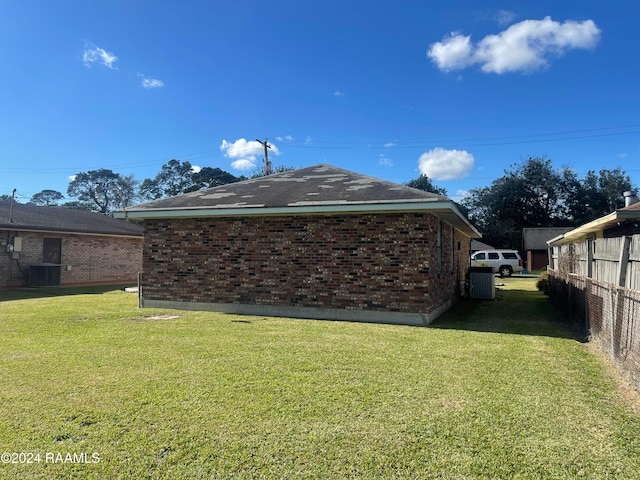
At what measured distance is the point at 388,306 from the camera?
836 centimetres

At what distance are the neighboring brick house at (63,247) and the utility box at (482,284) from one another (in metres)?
16.3

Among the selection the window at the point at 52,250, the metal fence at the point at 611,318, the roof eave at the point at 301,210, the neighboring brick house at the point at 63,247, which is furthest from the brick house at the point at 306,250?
the window at the point at 52,250

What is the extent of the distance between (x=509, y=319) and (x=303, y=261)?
4.84 m

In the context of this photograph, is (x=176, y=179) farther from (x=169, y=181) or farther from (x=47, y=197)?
(x=47, y=197)

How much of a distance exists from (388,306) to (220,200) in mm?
4860

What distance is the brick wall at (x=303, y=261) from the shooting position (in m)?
8.27

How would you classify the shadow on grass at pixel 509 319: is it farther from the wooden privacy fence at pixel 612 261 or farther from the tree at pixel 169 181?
the tree at pixel 169 181

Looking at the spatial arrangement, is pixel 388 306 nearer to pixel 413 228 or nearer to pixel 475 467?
pixel 413 228

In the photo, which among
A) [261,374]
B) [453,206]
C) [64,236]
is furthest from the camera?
[64,236]

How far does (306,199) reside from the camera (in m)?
9.11

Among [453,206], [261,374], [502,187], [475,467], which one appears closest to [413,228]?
[453,206]

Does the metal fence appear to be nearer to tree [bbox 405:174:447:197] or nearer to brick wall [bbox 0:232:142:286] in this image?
brick wall [bbox 0:232:142:286]

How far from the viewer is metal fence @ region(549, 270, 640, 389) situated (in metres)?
4.39

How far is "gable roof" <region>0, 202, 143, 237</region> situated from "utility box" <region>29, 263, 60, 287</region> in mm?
1526
